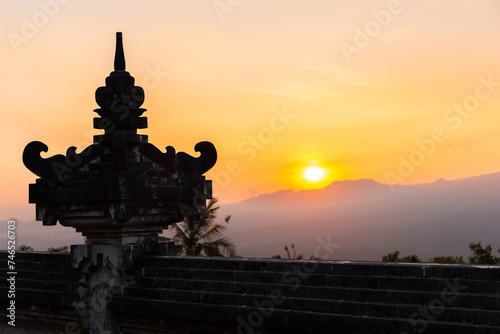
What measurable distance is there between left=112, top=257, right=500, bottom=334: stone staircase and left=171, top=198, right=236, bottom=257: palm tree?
81.7 ft

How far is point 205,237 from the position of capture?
34.4 m

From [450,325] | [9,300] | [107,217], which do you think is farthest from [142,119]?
[450,325]

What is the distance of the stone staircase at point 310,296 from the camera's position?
673 cm

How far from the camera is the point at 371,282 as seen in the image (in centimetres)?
730

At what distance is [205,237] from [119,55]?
25.5 meters

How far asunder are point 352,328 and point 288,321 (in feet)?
3.23

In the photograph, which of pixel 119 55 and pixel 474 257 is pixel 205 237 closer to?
pixel 474 257

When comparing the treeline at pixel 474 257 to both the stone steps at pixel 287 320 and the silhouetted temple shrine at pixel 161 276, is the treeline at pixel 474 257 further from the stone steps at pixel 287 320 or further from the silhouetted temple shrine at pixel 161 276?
the stone steps at pixel 287 320

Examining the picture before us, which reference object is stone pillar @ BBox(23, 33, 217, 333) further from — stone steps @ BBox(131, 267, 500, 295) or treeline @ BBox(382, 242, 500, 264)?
treeline @ BBox(382, 242, 500, 264)

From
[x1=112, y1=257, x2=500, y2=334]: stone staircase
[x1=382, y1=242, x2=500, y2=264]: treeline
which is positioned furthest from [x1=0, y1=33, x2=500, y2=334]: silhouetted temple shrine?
[x1=382, y1=242, x2=500, y2=264]: treeline

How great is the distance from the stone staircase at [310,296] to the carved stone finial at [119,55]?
378 cm

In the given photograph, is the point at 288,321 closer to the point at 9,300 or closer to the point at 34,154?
the point at 34,154

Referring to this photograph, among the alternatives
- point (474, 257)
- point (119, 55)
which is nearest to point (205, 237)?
point (474, 257)

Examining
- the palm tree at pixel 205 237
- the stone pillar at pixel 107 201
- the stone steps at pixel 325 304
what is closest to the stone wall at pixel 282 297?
the stone steps at pixel 325 304
